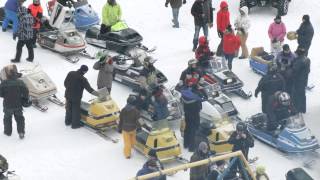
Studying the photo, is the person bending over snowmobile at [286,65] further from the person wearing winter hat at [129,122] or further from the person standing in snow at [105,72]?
the person wearing winter hat at [129,122]

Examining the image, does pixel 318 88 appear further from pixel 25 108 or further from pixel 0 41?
pixel 0 41

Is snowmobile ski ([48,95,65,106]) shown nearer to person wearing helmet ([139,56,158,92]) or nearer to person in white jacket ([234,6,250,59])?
person wearing helmet ([139,56,158,92])

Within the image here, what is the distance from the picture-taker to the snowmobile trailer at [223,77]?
17719 millimetres

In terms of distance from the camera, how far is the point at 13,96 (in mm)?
15031

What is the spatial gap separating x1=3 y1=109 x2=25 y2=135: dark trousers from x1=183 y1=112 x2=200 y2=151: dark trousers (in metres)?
3.65

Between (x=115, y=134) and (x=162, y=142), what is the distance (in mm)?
1791

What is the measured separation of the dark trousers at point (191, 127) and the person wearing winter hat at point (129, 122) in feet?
3.87

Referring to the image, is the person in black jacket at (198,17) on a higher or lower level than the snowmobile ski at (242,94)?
higher

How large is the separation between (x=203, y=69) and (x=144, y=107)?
8.55ft

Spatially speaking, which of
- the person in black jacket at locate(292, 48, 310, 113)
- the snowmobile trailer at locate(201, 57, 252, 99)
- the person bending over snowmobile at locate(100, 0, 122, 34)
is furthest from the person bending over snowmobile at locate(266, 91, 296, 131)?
the person bending over snowmobile at locate(100, 0, 122, 34)

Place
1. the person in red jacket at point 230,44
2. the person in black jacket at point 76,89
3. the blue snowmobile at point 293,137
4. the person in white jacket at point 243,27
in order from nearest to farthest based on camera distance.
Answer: the blue snowmobile at point 293,137
the person in black jacket at point 76,89
the person in red jacket at point 230,44
the person in white jacket at point 243,27

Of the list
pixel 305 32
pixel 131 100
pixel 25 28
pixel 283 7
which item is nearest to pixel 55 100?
pixel 25 28

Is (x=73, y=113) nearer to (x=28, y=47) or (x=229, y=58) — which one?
(x=28, y=47)

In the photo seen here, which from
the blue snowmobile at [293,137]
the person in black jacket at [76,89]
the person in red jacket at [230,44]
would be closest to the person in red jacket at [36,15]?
the person in black jacket at [76,89]
